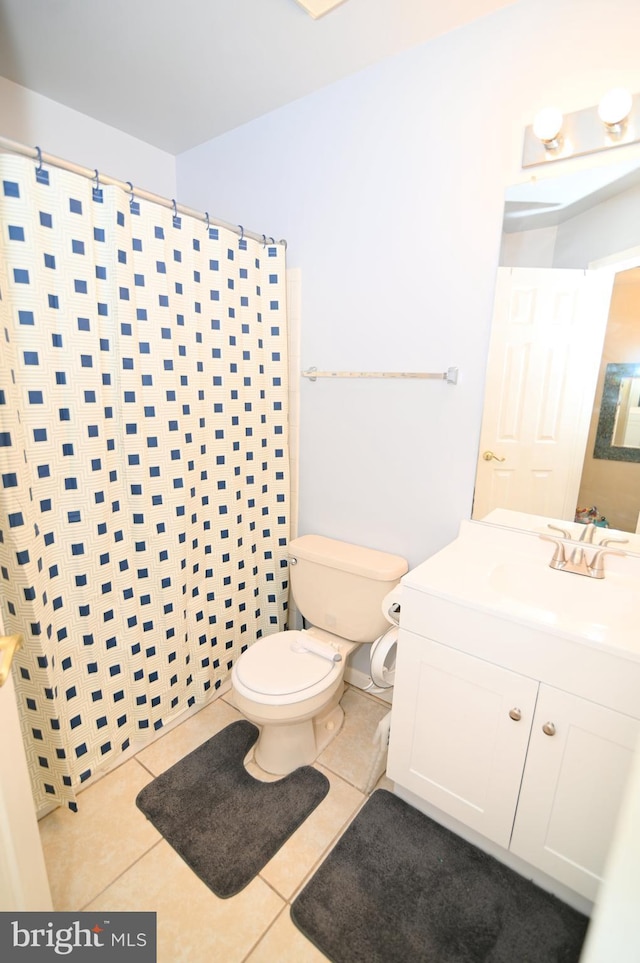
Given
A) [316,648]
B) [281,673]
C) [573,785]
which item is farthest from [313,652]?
[573,785]

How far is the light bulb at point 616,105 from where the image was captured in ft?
3.68

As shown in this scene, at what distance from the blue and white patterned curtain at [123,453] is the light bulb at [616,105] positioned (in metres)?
1.13

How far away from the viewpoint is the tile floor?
112 cm

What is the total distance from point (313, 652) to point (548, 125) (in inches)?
72.5

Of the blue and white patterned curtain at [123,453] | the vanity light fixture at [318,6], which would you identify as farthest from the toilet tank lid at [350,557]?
the vanity light fixture at [318,6]

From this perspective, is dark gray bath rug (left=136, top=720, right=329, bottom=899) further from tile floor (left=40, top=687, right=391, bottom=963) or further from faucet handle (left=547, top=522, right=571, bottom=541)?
faucet handle (left=547, top=522, right=571, bottom=541)

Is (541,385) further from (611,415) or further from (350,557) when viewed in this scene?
(350,557)

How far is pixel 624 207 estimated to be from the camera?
1.24 metres

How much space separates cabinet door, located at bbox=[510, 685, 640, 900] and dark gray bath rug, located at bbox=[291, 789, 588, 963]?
0.14 metres

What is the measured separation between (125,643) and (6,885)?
0.76m

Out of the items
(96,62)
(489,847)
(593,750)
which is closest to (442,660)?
(593,750)

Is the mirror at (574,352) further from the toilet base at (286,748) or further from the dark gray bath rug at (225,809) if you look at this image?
the dark gray bath rug at (225,809)

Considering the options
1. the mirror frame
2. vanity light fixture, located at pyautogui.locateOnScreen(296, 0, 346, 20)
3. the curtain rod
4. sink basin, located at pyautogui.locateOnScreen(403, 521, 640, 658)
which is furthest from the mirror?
the curtain rod

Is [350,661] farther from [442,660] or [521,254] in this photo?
[521,254]
